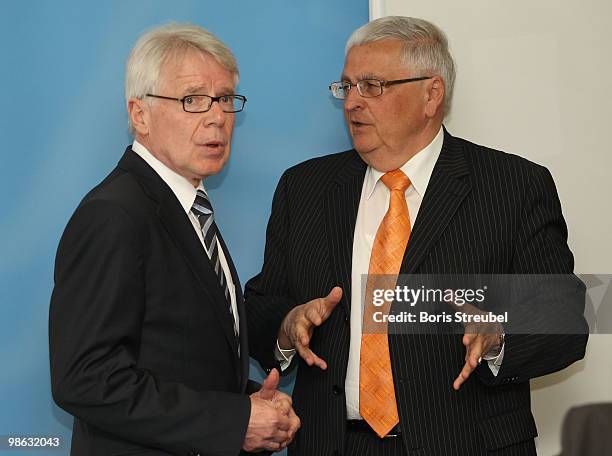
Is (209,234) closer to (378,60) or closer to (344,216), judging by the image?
(344,216)

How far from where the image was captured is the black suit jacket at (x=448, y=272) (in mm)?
2354

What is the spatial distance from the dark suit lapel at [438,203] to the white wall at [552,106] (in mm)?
474

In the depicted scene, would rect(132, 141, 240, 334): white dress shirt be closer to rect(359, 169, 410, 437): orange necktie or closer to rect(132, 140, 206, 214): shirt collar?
rect(132, 140, 206, 214): shirt collar

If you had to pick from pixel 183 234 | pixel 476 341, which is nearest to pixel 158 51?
pixel 183 234

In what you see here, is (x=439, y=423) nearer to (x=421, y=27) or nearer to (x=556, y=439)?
(x=556, y=439)

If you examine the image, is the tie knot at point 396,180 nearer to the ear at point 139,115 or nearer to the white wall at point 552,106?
the white wall at point 552,106

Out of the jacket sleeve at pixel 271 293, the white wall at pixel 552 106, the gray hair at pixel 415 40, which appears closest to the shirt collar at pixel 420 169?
the gray hair at pixel 415 40

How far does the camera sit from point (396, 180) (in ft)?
8.44

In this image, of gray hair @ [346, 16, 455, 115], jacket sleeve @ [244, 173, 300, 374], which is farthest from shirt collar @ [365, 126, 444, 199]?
jacket sleeve @ [244, 173, 300, 374]

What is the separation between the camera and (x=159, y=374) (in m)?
2.06

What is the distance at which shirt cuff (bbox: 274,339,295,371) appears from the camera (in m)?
2.55

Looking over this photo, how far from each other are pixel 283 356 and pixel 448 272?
53 centimetres

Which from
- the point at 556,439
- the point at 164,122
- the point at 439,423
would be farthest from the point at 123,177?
the point at 556,439

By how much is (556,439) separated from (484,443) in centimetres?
74
